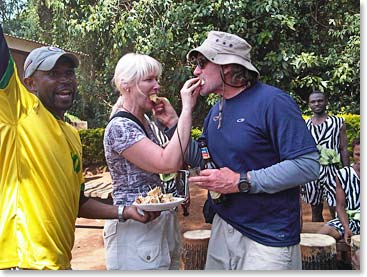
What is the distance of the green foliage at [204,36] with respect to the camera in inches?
57.5

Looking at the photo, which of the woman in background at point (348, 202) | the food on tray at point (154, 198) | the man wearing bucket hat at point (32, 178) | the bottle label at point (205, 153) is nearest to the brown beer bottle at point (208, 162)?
the bottle label at point (205, 153)

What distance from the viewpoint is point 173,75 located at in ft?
4.79

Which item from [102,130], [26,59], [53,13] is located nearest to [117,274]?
[102,130]

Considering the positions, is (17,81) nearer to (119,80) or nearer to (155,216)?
(119,80)

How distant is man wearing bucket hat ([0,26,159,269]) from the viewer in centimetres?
105

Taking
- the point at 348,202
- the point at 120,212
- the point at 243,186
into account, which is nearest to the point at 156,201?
the point at 120,212

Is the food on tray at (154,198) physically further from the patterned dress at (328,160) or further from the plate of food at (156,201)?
the patterned dress at (328,160)

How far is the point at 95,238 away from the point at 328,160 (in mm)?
828

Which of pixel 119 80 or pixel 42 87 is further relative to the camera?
pixel 119 80

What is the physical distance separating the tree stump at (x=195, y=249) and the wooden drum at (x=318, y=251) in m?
0.32

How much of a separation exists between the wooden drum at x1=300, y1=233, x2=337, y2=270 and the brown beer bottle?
1.37 ft

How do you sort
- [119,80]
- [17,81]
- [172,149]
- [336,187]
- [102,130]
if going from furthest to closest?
1. [336,187]
2. [102,130]
3. [119,80]
4. [172,149]
5. [17,81]

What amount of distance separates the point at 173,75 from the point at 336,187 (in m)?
0.67

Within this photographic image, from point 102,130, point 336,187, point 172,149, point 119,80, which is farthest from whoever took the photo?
point 336,187
